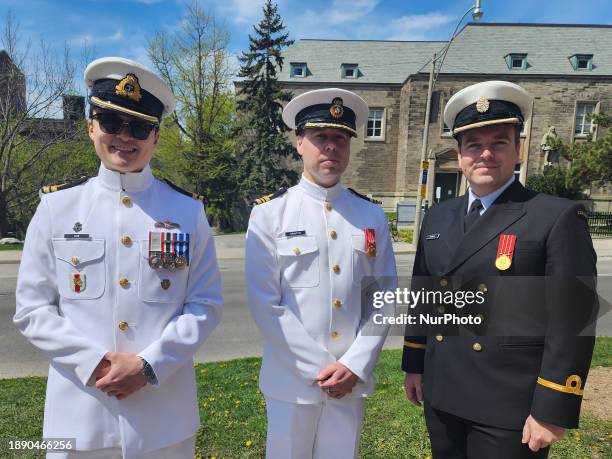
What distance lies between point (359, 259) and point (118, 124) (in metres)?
1.46

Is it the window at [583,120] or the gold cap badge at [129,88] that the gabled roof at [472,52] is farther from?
the gold cap badge at [129,88]

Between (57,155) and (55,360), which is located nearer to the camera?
(55,360)

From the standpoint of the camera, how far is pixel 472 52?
3002cm

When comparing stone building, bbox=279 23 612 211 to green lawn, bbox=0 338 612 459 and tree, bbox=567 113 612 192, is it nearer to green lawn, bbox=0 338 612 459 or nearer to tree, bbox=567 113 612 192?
tree, bbox=567 113 612 192

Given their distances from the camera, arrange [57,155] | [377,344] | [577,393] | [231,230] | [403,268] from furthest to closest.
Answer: [231,230] → [57,155] → [403,268] → [377,344] → [577,393]

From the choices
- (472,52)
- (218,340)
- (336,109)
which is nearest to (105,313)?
(336,109)

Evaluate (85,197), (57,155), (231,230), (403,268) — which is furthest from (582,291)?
(231,230)

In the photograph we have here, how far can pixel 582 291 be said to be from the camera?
1765 mm

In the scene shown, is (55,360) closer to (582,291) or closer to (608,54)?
(582,291)

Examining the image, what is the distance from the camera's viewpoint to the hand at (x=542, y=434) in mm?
1747

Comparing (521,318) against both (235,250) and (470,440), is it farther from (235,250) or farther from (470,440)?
(235,250)

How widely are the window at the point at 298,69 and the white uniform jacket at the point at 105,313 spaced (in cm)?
3089

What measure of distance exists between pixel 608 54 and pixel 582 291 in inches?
1503

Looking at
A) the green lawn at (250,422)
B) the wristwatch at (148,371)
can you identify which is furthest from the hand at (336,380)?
the green lawn at (250,422)
